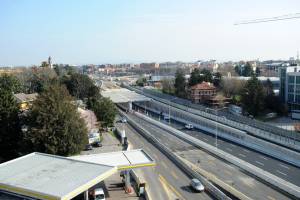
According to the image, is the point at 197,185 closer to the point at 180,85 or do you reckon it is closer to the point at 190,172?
the point at 190,172

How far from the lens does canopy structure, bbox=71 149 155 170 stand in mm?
22109

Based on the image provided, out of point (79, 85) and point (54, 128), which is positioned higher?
point (79, 85)

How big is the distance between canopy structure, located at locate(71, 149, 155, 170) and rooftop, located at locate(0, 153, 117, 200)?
1.97 meters

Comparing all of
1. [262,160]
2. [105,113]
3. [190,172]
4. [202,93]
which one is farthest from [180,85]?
[190,172]

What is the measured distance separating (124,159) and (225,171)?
1040 cm

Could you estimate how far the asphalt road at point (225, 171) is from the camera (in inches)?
938

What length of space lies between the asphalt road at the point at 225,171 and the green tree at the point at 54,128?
38.7 feet

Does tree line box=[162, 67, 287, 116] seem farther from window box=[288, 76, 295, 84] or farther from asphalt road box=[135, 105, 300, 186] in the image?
asphalt road box=[135, 105, 300, 186]

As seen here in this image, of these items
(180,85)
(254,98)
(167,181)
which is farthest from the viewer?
(180,85)

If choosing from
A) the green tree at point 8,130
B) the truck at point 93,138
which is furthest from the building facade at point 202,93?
the green tree at point 8,130

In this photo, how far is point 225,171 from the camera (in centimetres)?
2888

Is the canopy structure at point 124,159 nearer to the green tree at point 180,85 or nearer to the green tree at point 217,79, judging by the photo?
the green tree at point 180,85

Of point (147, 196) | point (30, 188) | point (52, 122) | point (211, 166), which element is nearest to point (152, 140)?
point (211, 166)

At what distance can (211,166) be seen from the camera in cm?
3042
